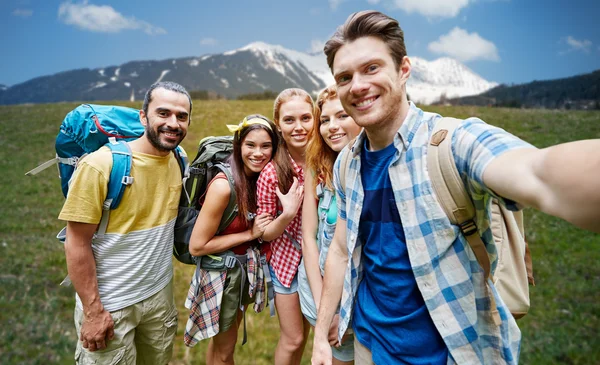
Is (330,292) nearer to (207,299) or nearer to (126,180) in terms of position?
(207,299)

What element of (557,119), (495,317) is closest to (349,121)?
(495,317)

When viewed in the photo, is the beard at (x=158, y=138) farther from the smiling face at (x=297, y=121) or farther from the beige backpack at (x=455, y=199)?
the beige backpack at (x=455, y=199)

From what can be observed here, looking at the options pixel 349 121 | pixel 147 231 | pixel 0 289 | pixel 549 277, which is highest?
pixel 349 121

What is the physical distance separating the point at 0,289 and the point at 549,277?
1179 cm

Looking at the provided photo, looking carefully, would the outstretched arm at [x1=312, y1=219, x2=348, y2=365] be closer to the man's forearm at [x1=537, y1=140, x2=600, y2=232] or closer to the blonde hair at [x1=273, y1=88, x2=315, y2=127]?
the man's forearm at [x1=537, y1=140, x2=600, y2=232]

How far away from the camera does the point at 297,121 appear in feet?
10.7

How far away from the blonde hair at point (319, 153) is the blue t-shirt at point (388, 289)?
0.79 m

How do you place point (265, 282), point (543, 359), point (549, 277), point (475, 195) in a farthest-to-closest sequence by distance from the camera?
point (549, 277) → point (543, 359) → point (265, 282) → point (475, 195)

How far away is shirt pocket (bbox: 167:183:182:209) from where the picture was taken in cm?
314

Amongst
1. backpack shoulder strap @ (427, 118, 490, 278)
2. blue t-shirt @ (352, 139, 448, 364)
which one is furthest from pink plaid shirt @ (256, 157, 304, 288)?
backpack shoulder strap @ (427, 118, 490, 278)

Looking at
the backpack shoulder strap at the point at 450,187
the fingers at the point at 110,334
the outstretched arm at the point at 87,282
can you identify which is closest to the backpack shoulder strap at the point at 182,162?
the outstretched arm at the point at 87,282

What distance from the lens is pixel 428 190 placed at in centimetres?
160

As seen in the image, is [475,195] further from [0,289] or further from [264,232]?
[0,289]

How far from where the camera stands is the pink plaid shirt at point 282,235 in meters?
3.06
